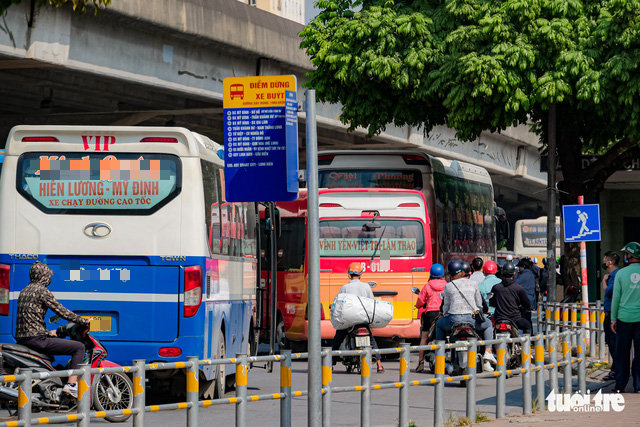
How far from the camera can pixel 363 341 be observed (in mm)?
17125

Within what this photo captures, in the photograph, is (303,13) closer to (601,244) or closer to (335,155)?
(601,244)

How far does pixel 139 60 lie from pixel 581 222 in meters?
11.1

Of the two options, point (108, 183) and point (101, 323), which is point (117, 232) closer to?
point (108, 183)

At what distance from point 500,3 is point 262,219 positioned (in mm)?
6093

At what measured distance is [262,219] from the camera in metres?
22.0

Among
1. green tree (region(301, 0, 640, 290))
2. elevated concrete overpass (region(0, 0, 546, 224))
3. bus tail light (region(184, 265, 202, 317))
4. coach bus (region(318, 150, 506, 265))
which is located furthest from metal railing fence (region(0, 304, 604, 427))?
elevated concrete overpass (region(0, 0, 546, 224))

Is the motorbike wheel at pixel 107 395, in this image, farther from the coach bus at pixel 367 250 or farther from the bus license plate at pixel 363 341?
the coach bus at pixel 367 250

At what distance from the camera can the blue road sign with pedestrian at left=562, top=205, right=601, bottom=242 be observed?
20406 mm

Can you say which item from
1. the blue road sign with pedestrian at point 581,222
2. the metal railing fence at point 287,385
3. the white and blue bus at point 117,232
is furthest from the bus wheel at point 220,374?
the blue road sign with pedestrian at point 581,222

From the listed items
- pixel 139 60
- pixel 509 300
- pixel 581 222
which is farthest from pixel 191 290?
pixel 139 60

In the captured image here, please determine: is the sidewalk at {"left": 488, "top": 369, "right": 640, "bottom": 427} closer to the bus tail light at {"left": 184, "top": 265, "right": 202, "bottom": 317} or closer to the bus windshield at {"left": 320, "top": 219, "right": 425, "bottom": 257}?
the bus tail light at {"left": 184, "top": 265, "right": 202, "bottom": 317}

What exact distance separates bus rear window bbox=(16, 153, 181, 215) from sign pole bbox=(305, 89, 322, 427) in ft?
16.7

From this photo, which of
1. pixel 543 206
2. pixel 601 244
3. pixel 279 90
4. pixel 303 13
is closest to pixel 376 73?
pixel 601 244

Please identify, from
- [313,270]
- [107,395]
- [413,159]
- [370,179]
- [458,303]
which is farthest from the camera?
[370,179]
